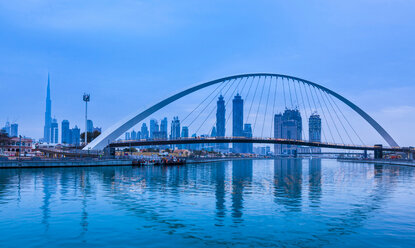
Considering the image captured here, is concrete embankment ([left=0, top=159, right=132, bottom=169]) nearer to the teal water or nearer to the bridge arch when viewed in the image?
the bridge arch

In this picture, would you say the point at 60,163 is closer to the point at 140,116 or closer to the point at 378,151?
the point at 140,116

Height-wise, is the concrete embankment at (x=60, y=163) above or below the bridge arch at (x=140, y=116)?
below

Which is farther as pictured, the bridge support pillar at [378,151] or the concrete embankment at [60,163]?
the bridge support pillar at [378,151]

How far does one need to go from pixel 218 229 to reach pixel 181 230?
1.57 meters

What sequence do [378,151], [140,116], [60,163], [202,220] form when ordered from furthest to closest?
[378,151], [140,116], [60,163], [202,220]

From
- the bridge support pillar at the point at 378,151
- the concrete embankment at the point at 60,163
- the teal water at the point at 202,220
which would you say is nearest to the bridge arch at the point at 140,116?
the concrete embankment at the point at 60,163

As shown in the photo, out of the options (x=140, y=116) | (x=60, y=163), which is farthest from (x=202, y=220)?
(x=140, y=116)

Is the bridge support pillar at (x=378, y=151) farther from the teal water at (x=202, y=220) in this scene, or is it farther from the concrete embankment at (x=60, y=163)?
the teal water at (x=202, y=220)

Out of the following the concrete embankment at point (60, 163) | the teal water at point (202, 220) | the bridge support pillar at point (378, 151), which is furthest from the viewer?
the bridge support pillar at point (378, 151)

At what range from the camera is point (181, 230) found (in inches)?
575

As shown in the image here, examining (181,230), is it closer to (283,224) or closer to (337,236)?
(283,224)

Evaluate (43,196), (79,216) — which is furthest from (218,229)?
(43,196)

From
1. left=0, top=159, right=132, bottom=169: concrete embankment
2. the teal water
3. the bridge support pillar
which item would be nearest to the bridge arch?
left=0, top=159, right=132, bottom=169: concrete embankment

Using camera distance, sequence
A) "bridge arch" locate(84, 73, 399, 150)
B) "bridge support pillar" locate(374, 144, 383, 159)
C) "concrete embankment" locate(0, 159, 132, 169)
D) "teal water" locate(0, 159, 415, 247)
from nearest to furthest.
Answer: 1. "teal water" locate(0, 159, 415, 247)
2. "concrete embankment" locate(0, 159, 132, 169)
3. "bridge arch" locate(84, 73, 399, 150)
4. "bridge support pillar" locate(374, 144, 383, 159)
